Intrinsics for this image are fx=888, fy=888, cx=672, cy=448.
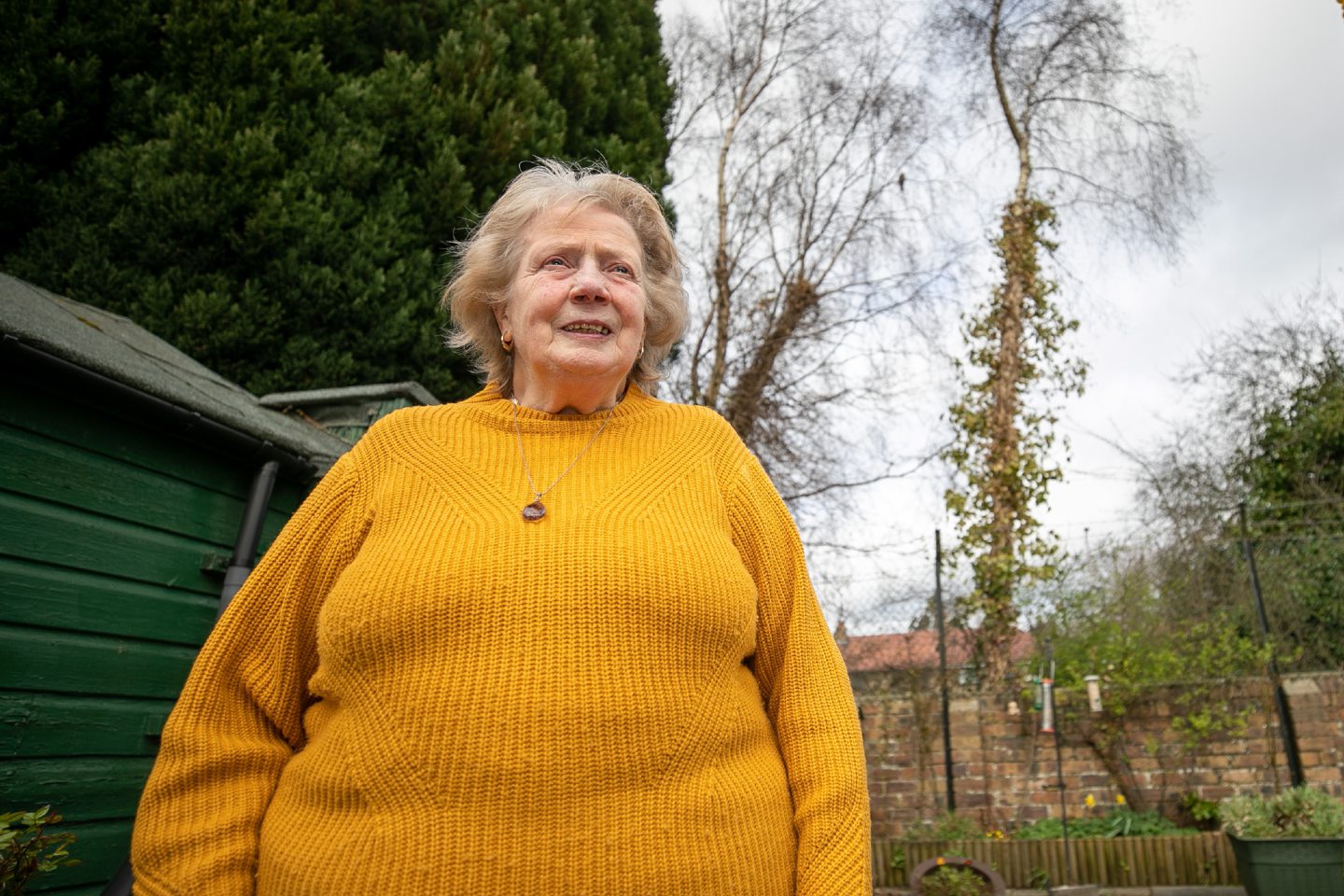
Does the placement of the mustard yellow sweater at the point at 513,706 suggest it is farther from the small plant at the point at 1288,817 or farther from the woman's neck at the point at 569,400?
the small plant at the point at 1288,817

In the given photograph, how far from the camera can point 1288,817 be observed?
482 cm

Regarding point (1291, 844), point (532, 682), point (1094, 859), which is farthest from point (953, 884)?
point (532, 682)

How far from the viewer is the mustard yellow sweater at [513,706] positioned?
1122 mm

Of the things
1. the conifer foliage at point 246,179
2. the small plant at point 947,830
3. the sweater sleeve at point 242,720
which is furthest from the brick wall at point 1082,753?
the sweater sleeve at point 242,720

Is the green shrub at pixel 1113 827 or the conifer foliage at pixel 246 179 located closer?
the conifer foliage at pixel 246 179

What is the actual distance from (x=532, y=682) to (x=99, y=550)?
203 centimetres

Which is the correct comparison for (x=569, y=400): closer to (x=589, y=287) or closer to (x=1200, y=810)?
(x=589, y=287)

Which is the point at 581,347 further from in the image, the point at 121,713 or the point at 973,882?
the point at 973,882

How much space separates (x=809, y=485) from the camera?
811 cm

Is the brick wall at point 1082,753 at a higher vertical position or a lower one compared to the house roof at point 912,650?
lower

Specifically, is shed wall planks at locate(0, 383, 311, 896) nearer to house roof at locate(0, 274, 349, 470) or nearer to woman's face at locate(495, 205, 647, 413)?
house roof at locate(0, 274, 349, 470)

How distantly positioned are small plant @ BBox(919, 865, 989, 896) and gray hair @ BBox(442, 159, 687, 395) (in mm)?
3933

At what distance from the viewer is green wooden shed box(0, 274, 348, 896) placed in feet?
7.63

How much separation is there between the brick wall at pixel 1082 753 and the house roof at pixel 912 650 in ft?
1.02
